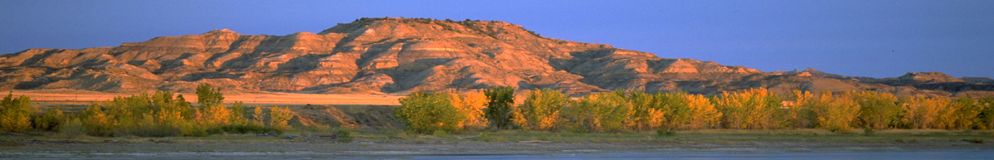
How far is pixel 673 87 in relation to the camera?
127375mm

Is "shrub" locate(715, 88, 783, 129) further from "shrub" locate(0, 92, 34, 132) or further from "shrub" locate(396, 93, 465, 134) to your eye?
"shrub" locate(0, 92, 34, 132)

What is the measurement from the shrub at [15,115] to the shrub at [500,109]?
899 inches

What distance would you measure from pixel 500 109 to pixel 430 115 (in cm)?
811

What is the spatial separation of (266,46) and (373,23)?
25.5 m

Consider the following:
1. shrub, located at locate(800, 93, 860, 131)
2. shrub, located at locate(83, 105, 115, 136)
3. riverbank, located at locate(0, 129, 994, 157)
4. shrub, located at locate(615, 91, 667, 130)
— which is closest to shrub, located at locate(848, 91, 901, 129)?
shrub, located at locate(800, 93, 860, 131)

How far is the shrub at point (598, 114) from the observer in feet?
188

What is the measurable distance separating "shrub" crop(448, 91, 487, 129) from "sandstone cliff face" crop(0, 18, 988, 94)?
2335 inches

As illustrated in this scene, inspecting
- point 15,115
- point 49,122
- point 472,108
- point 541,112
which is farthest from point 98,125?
point 541,112

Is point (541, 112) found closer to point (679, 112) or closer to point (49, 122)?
point (679, 112)

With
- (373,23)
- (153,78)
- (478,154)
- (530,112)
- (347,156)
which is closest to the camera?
(347,156)

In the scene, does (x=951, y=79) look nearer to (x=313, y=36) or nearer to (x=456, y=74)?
(x=456, y=74)

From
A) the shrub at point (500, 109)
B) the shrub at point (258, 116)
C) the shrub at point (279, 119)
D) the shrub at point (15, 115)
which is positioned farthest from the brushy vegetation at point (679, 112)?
the shrub at point (15, 115)

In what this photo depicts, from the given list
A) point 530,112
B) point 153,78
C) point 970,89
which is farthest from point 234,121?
point 970,89

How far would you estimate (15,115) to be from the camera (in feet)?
164
